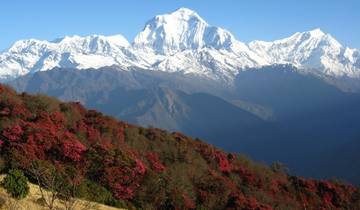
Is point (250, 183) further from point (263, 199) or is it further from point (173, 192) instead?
point (173, 192)

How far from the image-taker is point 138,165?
4331 centimetres

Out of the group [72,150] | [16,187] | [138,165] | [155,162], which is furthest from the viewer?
[155,162]

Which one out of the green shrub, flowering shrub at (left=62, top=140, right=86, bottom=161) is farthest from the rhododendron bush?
the green shrub

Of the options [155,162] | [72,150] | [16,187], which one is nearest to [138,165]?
[72,150]

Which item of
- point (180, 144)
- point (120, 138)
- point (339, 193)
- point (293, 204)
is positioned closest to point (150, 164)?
point (120, 138)

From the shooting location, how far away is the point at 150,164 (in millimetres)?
49594

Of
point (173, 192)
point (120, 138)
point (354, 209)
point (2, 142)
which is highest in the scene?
point (354, 209)

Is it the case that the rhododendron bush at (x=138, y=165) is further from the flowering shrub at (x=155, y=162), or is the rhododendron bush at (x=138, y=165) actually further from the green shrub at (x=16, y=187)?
the green shrub at (x=16, y=187)

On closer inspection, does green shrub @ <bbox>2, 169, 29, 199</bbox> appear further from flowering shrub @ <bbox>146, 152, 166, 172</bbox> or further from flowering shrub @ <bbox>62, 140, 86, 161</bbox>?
flowering shrub @ <bbox>146, 152, 166, 172</bbox>

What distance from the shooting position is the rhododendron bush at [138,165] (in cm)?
3962

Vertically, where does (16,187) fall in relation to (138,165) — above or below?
below

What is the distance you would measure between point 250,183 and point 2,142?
26101 millimetres

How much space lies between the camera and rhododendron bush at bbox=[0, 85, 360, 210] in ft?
130

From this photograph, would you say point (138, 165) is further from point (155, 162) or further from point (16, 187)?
point (16, 187)
